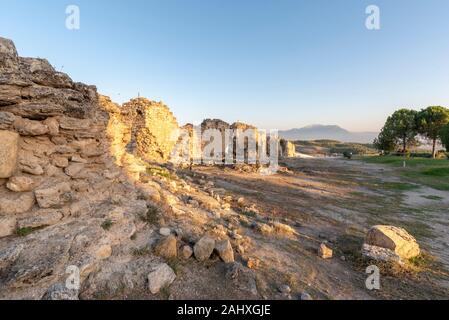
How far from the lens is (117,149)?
8773 mm

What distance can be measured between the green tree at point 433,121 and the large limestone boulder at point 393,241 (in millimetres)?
54706

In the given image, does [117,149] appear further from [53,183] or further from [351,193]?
[351,193]

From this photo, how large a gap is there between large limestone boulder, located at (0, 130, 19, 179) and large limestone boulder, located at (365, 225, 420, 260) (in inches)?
319

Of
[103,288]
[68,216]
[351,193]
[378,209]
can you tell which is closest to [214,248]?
[103,288]

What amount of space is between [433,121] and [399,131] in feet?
19.4

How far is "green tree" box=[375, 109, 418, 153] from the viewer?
5134cm

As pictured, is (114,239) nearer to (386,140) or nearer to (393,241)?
(393,241)

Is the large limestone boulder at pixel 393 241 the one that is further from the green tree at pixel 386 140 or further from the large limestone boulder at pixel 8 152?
the green tree at pixel 386 140

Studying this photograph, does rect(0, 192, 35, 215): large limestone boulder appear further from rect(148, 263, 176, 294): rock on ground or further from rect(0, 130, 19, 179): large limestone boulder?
rect(148, 263, 176, 294): rock on ground

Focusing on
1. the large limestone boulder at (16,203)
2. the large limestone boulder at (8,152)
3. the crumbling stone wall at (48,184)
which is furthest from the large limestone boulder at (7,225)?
the large limestone boulder at (8,152)

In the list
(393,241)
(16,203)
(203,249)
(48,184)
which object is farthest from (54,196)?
(393,241)

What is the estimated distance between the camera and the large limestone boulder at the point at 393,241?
5965 millimetres

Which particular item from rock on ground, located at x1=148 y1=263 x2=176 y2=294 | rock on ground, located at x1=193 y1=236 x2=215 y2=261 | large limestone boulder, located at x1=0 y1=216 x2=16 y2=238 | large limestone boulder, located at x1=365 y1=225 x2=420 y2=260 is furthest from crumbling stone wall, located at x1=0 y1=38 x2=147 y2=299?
large limestone boulder, located at x1=365 y1=225 x2=420 y2=260

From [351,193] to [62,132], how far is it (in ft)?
50.5
